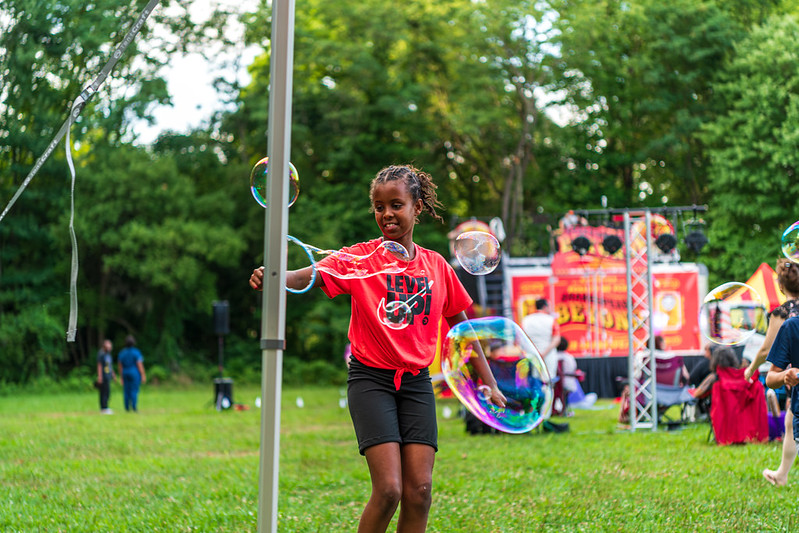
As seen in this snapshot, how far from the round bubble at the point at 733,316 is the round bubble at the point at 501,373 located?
257 centimetres

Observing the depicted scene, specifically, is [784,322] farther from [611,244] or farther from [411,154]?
[411,154]

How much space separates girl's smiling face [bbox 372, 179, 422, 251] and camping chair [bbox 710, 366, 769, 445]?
7.57 meters

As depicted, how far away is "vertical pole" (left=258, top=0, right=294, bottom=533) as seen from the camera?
3443mm

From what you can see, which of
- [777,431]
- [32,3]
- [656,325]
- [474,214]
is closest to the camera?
[32,3]

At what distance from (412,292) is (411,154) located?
105 feet

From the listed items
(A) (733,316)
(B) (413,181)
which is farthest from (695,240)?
(B) (413,181)

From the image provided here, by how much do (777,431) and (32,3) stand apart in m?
9.27

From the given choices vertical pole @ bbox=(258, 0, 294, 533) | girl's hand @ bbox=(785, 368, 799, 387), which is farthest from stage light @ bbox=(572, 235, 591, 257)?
vertical pole @ bbox=(258, 0, 294, 533)

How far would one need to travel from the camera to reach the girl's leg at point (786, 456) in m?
6.71

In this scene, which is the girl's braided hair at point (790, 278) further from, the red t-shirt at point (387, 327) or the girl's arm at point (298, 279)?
the girl's arm at point (298, 279)

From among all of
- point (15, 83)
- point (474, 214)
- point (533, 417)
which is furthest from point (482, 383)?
point (474, 214)

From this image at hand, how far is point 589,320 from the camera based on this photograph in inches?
827

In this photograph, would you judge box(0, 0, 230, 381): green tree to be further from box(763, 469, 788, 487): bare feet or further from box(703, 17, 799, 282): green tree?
box(703, 17, 799, 282): green tree

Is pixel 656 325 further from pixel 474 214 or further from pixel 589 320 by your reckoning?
pixel 474 214
